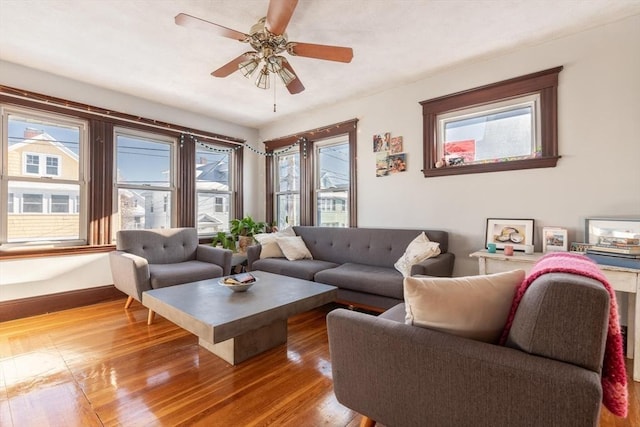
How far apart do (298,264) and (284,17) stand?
2.30 metres

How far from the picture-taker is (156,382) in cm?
177

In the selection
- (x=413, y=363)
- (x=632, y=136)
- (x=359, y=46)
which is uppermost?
(x=359, y=46)

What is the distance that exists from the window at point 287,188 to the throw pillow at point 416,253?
85.5 inches

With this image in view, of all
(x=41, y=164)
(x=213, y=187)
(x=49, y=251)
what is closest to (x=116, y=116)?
(x=41, y=164)

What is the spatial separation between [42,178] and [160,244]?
1.38 meters

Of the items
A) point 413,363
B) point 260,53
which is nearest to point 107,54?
point 260,53

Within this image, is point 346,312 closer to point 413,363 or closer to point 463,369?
point 413,363

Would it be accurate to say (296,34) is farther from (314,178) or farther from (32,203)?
(32,203)

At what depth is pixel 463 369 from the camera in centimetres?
98

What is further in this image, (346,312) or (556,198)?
(556,198)

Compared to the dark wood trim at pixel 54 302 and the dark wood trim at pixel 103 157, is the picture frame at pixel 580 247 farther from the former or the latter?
the dark wood trim at pixel 54 302

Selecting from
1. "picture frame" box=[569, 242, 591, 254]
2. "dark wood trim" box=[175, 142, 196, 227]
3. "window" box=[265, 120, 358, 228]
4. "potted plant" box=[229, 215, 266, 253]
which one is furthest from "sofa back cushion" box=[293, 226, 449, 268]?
"dark wood trim" box=[175, 142, 196, 227]

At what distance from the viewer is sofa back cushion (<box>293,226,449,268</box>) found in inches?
122

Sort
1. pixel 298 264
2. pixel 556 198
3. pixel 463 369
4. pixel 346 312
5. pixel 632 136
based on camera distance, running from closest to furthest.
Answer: pixel 463 369
pixel 346 312
pixel 632 136
pixel 556 198
pixel 298 264
